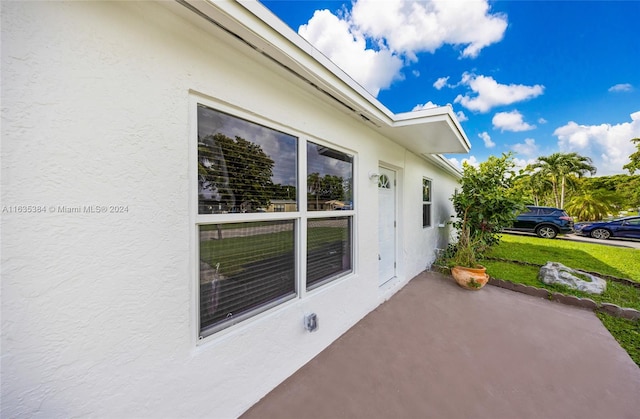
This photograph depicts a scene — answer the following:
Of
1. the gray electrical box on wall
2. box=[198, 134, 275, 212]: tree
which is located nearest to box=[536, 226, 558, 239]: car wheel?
the gray electrical box on wall

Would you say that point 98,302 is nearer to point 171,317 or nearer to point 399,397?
point 171,317

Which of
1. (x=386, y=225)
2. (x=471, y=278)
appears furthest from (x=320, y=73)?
(x=471, y=278)

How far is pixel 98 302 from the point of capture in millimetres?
1310

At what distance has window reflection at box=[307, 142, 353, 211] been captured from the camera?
278 centimetres

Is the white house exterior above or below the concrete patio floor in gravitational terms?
above

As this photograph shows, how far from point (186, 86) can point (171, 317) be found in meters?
1.64

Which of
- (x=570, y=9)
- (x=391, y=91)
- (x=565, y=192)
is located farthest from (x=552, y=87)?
(x=565, y=192)

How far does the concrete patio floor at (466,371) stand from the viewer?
215 cm

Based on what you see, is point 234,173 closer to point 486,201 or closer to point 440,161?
point 440,161

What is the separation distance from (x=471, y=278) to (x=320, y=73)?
4.95 m

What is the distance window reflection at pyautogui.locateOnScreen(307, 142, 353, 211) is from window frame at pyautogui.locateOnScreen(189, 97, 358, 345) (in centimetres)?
7

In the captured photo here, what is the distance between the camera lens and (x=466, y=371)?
103 inches

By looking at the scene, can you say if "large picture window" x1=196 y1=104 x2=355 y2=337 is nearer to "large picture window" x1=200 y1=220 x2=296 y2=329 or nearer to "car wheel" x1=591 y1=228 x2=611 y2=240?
"large picture window" x1=200 y1=220 x2=296 y2=329

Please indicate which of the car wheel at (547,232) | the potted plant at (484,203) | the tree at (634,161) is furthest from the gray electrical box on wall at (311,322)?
the tree at (634,161)
